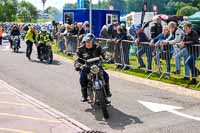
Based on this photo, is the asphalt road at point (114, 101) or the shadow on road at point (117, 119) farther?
the shadow on road at point (117, 119)

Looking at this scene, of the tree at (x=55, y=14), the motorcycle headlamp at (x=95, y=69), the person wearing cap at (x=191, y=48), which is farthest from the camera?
the tree at (x=55, y=14)

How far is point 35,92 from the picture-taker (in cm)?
1348

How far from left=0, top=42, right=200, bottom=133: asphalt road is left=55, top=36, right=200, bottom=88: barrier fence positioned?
111 centimetres

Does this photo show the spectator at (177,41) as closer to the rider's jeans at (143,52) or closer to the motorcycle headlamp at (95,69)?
the rider's jeans at (143,52)

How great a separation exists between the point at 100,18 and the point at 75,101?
64.0 ft

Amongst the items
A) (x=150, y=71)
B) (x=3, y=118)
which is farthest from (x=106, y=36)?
(x=3, y=118)

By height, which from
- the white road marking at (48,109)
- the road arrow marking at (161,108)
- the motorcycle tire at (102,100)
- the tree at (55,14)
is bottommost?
the white road marking at (48,109)

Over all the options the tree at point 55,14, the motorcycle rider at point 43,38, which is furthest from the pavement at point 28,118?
the tree at point 55,14

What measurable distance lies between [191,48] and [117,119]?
15.2 feet

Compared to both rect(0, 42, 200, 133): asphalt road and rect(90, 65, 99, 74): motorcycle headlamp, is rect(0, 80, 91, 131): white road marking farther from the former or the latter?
rect(90, 65, 99, 74): motorcycle headlamp

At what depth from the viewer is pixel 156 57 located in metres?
15.1

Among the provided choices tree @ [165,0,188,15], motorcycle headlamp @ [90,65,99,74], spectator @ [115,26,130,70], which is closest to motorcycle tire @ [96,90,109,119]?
motorcycle headlamp @ [90,65,99,74]

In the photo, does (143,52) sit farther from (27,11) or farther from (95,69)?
(27,11)

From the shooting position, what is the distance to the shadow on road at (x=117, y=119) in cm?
931
